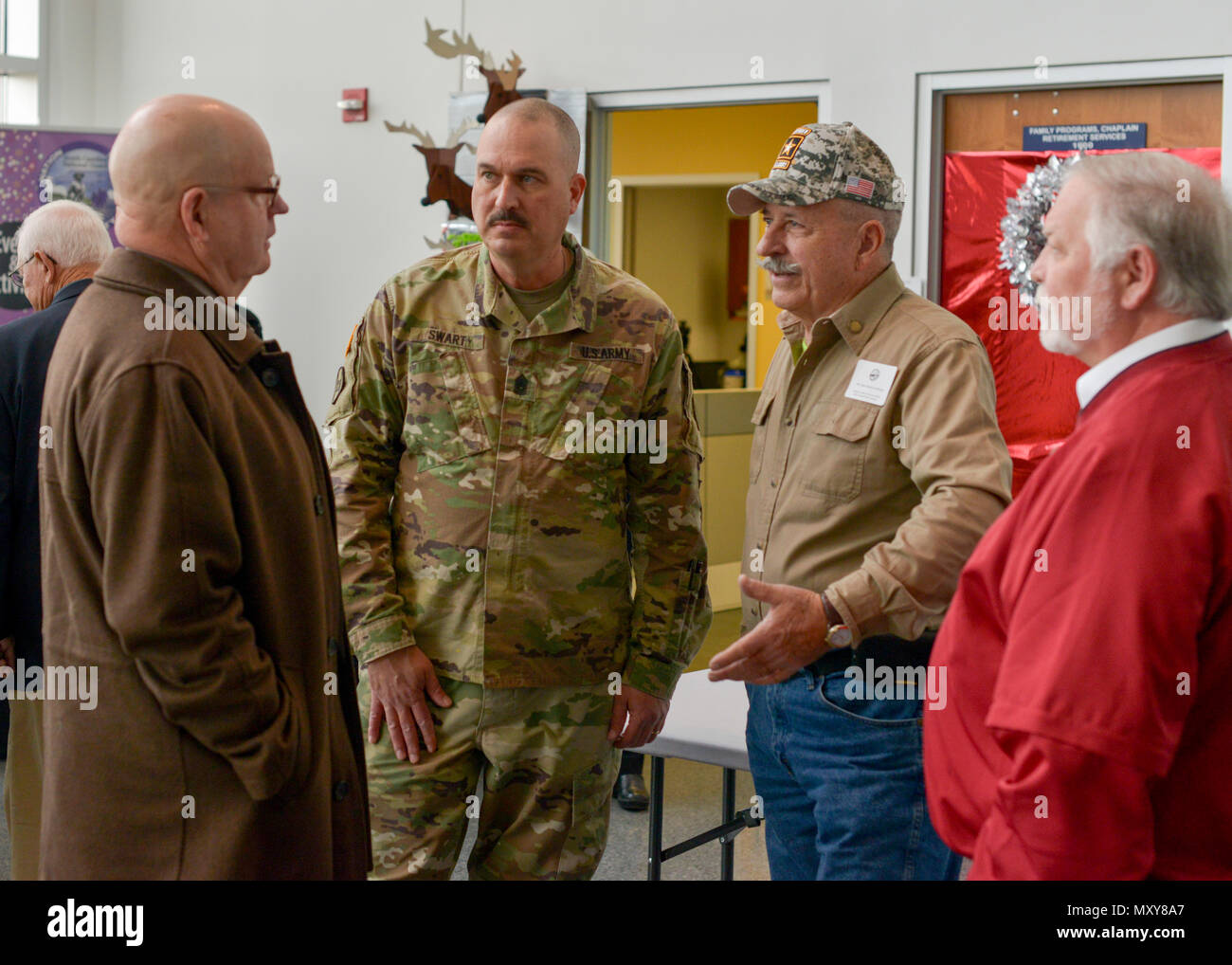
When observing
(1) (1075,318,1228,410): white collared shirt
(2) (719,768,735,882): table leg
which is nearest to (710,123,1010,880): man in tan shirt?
(1) (1075,318,1228,410): white collared shirt

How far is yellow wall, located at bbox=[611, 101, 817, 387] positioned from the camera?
324 inches

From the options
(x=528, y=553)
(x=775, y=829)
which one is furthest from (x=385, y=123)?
(x=775, y=829)

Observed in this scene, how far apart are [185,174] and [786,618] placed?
3.10ft

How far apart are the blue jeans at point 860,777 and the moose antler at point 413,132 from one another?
3.88 meters

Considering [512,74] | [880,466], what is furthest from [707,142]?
[880,466]

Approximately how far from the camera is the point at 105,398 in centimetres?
137

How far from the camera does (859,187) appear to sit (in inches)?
75.7

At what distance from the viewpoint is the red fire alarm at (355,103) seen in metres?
5.54

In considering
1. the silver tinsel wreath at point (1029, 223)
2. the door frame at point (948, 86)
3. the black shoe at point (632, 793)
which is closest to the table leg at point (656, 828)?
the black shoe at point (632, 793)

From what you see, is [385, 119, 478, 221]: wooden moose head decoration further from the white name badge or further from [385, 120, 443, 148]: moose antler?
the white name badge

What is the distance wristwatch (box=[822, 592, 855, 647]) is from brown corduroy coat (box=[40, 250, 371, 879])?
0.68 meters

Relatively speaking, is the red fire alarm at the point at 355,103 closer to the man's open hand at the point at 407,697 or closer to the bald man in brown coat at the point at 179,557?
the man's open hand at the point at 407,697

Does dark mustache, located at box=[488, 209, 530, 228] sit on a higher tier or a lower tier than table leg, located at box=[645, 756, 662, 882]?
higher
